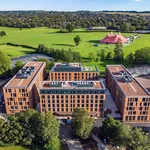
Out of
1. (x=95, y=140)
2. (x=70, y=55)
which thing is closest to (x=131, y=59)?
(x=70, y=55)

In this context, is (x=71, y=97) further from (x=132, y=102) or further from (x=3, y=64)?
(x=3, y=64)

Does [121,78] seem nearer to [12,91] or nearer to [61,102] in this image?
[61,102]

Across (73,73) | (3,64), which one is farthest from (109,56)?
(3,64)

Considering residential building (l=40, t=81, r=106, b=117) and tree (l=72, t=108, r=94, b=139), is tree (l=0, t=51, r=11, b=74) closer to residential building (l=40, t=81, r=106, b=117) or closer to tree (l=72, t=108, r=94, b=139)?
residential building (l=40, t=81, r=106, b=117)

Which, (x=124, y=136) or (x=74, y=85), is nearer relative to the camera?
(x=124, y=136)

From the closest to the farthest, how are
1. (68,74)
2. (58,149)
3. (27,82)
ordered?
(58,149) < (27,82) < (68,74)

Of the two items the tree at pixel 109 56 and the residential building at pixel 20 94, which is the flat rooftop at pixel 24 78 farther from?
the tree at pixel 109 56

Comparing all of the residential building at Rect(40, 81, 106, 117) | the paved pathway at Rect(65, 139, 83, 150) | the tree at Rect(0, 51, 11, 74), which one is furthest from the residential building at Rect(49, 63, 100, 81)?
the paved pathway at Rect(65, 139, 83, 150)
